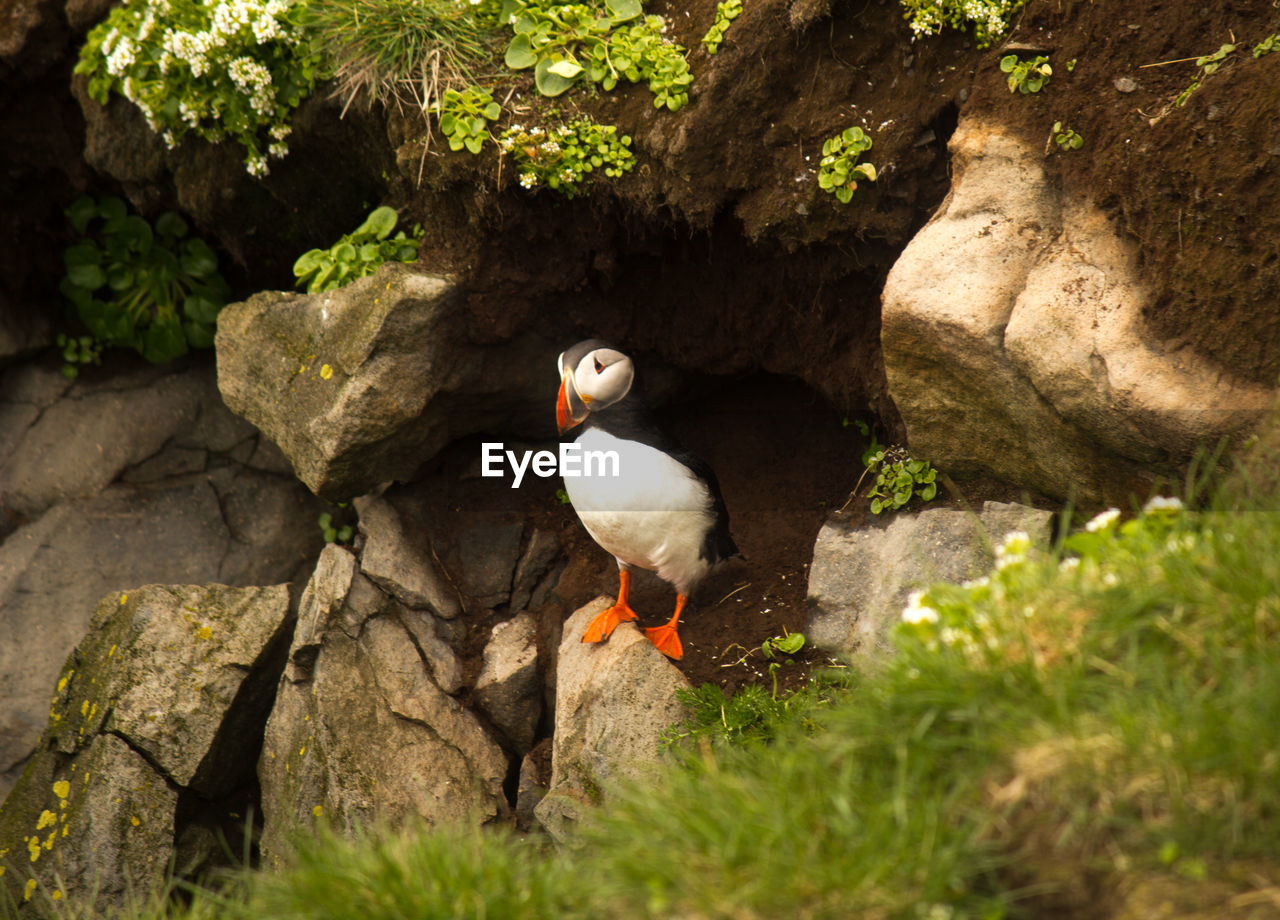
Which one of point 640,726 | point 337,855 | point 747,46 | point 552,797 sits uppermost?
point 747,46

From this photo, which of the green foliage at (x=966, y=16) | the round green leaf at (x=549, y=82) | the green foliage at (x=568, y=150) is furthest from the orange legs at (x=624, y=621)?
the green foliage at (x=966, y=16)

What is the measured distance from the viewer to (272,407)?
4.93 m

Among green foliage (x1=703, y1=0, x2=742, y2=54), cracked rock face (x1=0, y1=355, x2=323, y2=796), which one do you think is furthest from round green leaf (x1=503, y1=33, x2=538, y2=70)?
cracked rock face (x1=0, y1=355, x2=323, y2=796)

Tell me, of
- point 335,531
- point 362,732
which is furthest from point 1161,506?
point 335,531

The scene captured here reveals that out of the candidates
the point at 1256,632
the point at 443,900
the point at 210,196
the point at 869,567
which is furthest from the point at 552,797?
the point at 210,196

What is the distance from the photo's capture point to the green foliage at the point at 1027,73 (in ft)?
11.6

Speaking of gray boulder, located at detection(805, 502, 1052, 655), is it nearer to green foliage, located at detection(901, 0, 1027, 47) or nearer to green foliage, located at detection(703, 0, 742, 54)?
green foliage, located at detection(901, 0, 1027, 47)

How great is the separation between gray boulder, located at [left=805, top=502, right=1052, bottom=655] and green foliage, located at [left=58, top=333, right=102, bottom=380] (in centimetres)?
500

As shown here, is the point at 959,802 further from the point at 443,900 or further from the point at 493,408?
the point at 493,408

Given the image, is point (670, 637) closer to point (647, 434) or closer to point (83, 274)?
point (647, 434)

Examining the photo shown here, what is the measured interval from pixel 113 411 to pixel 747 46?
4.64 meters

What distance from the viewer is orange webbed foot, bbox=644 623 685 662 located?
4074mm

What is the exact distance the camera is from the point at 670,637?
163 inches

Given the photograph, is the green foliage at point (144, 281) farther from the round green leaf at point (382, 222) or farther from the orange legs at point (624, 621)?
the orange legs at point (624, 621)
